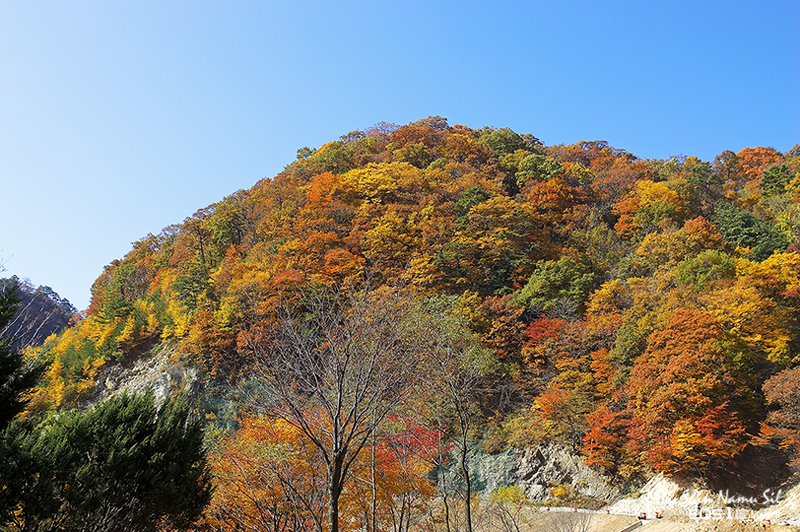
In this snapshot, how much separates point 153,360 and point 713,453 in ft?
89.0

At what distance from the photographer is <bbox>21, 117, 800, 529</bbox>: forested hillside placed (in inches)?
464

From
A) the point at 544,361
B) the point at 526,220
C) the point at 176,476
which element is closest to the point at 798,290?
the point at 544,361

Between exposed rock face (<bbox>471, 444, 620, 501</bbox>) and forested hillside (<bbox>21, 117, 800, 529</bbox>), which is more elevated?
forested hillside (<bbox>21, 117, 800, 529</bbox>)

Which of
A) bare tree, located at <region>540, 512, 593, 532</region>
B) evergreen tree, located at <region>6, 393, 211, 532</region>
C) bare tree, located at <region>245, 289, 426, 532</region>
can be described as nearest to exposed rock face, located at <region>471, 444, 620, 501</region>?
bare tree, located at <region>540, 512, 593, 532</region>

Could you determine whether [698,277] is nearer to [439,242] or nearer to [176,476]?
[439,242]

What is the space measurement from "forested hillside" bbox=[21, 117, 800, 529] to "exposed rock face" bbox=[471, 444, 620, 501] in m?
0.56

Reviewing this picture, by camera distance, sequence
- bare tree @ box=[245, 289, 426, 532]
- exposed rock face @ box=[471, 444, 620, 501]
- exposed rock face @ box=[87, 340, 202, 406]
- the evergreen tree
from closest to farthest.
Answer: bare tree @ box=[245, 289, 426, 532]
the evergreen tree
exposed rock face @ box=[471, 444, 620, 501]
exposed rock face @ box=[87, 340, 202, 406]

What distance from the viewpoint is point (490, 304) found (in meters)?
24.6

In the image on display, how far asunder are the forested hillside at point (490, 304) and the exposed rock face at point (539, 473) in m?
0.56

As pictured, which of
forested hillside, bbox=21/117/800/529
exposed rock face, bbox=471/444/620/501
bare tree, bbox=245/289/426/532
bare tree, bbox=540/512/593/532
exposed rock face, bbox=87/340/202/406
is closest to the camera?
bare tree, bbox=245/289/426/532

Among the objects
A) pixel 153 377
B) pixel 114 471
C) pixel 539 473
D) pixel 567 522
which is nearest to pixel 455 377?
pixel 114 471

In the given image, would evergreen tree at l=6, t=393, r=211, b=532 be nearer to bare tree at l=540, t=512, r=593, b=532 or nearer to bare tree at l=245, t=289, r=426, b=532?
bare tree at l=245, t=289, r=426, b=532

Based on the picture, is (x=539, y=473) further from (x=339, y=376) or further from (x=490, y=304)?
(x=339, y=376)

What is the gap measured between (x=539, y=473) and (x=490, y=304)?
8334 millimetres
